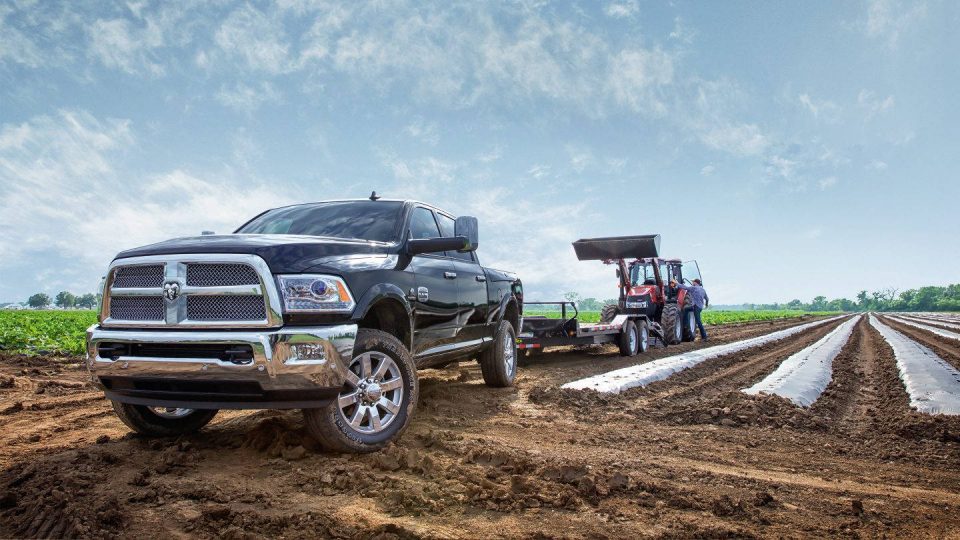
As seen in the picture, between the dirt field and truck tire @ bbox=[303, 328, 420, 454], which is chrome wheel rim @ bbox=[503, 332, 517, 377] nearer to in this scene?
the dirt field

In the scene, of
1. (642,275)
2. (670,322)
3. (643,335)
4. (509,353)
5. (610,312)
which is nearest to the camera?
(509,353)

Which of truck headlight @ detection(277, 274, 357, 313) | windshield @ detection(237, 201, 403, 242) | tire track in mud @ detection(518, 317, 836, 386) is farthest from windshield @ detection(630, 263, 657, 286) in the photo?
truck headlight @ detection(277, 274, 357, 313)

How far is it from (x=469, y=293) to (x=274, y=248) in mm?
2719

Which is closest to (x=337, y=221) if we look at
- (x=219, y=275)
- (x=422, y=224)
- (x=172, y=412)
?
(x=422, y=224)

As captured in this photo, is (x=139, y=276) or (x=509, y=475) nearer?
(x=509, y=475)

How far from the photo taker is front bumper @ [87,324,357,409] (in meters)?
3.67

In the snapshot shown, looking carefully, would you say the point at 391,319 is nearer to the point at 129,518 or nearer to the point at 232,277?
the point at 232,277

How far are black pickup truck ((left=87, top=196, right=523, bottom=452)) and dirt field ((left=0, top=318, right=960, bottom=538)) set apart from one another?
360mm

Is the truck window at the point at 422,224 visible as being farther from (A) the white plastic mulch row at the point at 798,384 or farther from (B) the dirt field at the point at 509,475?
(A) the white plastic mulch row at the point at 798,384

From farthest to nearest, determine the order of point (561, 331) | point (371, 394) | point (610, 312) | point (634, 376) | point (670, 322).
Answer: point (670, 322) → point (610, 312) → point (561, 331) → point (634, 376) → point (371, 394)

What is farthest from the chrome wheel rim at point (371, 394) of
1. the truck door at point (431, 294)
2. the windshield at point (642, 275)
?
the windshield at point (642, 275)

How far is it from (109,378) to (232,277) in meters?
1.26

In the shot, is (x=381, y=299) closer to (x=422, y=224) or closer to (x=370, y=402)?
(x=370, y=402)

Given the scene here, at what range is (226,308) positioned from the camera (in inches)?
152
